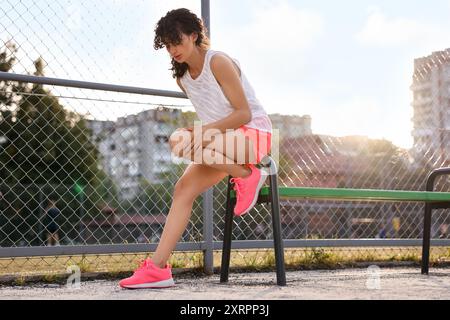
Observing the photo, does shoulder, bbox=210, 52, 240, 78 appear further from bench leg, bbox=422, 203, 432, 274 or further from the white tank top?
bench leg, bbox=422, 203, 432, 274

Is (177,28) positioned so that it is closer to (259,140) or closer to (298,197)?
(259,140)

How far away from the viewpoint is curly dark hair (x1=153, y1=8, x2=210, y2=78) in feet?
9.50

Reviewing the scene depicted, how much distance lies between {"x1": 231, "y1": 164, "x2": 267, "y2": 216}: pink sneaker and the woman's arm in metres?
0.25

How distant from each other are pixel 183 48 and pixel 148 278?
1040mm

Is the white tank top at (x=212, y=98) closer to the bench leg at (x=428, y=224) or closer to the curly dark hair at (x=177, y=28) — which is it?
the curly dark hair at (x=177, y=28)

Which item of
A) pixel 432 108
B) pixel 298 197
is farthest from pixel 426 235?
pixel 432 108

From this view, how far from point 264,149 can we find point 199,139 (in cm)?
35

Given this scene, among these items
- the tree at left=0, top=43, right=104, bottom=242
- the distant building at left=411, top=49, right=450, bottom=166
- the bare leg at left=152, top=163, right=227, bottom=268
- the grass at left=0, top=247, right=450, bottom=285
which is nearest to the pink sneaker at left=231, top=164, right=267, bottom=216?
the bare leg at left=152, top=163, right=227, bottom=268

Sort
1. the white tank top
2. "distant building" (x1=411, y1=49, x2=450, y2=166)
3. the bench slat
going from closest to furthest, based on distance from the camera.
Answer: the white tank top < the bench slat < "distant building" (x1=411, y1=49, x2=450, y2=166)

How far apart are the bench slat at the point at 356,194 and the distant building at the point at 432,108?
2.47 meters

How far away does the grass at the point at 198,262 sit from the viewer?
12.5 ft

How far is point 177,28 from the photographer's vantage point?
9.53 ft

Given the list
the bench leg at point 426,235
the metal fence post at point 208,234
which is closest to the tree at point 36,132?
the metal fence post at point 208,234
